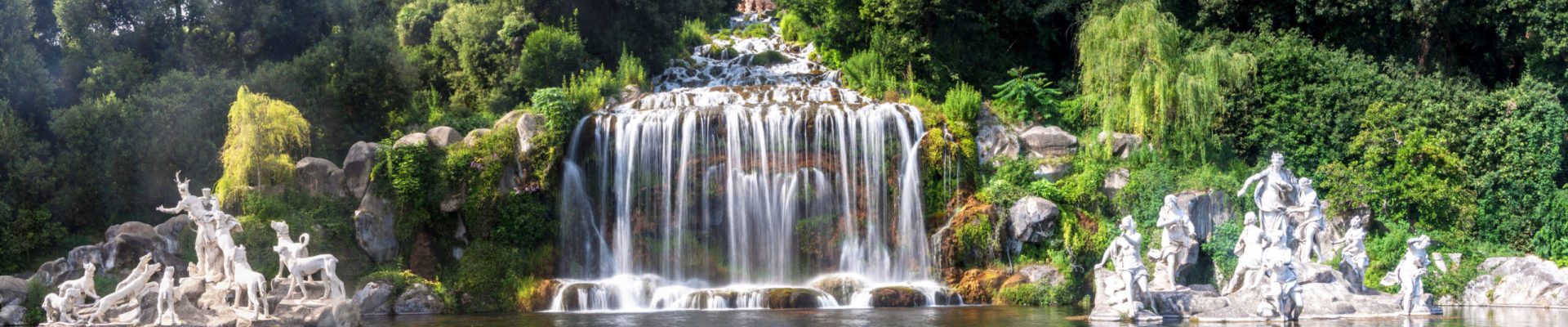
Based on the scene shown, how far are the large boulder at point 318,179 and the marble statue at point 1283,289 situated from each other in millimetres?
18001

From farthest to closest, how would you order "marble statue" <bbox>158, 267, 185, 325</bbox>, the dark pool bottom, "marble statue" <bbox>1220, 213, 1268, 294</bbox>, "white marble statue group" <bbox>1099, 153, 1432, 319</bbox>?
"marble statue" <bbox>1220, 213, 1268, 294</bbox>
the dark pool bottom
"white marble statue group" <bbox>1099, 153, 1432, 319</bbox>
"marble statue" <bbox>158, 267, 185, 325</bbox>

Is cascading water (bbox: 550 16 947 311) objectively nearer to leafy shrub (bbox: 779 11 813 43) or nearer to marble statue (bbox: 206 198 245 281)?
marble statue (bbox: 206 198 245 281)

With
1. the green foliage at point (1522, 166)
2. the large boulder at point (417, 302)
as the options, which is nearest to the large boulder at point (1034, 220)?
the green foliage at point (1522, 166)

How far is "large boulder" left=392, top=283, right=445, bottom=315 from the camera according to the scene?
25.2 meters

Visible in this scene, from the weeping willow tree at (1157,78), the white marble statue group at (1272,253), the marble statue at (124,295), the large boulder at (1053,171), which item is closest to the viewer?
the marble statue at (124,295)

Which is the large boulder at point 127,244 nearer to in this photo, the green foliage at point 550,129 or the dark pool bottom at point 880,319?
the dark pool bottom at point 880,319

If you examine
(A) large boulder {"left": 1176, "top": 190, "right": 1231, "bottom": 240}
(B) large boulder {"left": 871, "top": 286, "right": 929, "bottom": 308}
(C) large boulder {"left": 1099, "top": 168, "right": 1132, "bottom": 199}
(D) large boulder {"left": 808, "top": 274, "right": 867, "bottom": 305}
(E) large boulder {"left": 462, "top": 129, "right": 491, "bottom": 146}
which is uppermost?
(E) large boulder {"left": 462, "top": 129, "right": 491, "bottom": 146}

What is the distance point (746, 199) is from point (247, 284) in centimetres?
1110

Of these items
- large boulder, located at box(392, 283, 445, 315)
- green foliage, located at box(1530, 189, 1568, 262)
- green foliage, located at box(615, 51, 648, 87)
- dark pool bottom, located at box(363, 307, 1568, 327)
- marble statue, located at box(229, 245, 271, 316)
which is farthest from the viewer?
green foliage, located at box(615, 51, 648, 87)

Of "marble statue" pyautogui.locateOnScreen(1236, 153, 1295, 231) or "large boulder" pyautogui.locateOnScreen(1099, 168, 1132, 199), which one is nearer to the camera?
"marble statue" pyautogui.locateOnScreen(1236, 153, 1295, 231)

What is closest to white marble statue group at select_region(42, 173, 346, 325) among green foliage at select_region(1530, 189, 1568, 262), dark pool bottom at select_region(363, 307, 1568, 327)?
dark pool bottom at select_region(363, 307, 1568, 327)

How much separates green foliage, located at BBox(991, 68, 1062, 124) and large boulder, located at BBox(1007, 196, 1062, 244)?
3700 millimetres

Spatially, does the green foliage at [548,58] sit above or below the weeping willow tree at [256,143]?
above

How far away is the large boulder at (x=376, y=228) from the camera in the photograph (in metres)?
26.4
